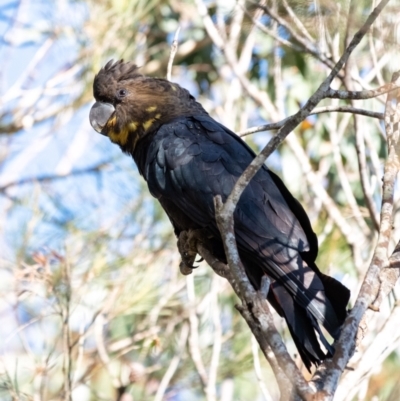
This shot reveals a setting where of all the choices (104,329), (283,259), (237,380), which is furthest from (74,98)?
(283,259)

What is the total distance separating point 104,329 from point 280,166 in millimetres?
1880

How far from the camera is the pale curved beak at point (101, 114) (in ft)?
13.3

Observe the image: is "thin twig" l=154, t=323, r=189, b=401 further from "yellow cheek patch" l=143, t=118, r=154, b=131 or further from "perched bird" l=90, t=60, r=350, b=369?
"yellow cheek patch" l=143, t=118, r=154, b=131

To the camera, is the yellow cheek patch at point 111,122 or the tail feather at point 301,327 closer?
the tail feather at point 301,327

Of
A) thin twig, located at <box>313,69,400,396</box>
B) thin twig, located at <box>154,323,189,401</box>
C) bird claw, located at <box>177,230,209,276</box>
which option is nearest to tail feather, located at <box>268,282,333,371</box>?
thin twig, located at <box>313,69,400,396</box>

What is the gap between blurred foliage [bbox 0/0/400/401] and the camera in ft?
13.1

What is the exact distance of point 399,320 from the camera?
328 centimetres

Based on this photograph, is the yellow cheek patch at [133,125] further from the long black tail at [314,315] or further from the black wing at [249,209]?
the long black tail at [314,315]

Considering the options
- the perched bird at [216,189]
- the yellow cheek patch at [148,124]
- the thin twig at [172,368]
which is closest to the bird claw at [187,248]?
the perched bird at [216,189]

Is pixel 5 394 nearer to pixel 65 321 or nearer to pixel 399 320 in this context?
pixel 65 321

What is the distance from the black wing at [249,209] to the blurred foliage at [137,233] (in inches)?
23.4

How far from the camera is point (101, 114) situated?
4.05 m

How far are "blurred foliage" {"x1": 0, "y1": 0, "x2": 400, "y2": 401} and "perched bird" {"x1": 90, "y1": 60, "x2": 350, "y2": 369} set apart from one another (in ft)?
1.88

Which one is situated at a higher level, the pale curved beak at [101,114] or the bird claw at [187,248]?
the pale curved beak at [101,114]
